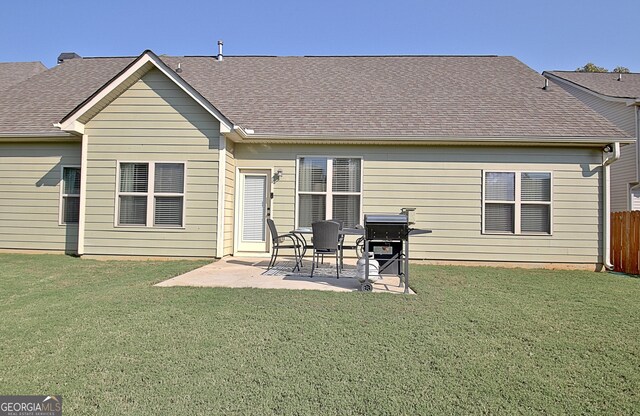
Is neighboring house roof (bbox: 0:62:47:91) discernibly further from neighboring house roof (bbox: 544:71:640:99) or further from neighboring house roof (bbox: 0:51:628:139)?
neighboring house roof (bbox: 544:71:640:99)

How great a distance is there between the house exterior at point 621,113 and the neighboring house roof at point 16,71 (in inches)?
819

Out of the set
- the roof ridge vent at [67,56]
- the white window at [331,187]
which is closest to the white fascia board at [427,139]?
the white window at [331,187]

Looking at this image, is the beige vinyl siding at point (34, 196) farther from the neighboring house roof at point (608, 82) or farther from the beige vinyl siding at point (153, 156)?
the neighboring house roof at point (608, 82)

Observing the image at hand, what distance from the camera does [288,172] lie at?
8.34 metres

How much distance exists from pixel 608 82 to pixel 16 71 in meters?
23.0

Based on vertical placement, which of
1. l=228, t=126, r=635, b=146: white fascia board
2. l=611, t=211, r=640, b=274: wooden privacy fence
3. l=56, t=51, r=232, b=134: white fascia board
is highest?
l=56, t=51, r=232, b=134: white fascia board

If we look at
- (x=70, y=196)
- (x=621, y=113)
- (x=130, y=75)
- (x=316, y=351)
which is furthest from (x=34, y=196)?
(x=621, y=113)

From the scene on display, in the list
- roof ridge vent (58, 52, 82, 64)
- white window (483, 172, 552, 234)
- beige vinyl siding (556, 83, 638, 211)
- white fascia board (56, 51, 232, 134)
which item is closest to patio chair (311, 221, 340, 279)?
white fascia board (56, 51, 232, 134)

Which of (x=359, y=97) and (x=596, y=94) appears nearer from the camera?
(x=359, y=97)

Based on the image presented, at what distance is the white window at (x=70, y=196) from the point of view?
845 cm

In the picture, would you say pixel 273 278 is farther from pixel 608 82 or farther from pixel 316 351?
pixel 608 82

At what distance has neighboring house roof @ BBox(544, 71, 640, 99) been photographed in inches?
551

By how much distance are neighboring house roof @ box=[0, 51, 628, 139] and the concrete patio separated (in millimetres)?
2988

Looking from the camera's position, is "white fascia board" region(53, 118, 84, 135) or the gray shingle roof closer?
"white fascia board" region(53, 118, 84, 135)
